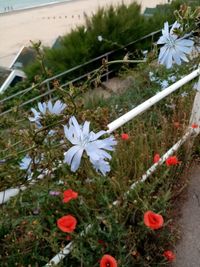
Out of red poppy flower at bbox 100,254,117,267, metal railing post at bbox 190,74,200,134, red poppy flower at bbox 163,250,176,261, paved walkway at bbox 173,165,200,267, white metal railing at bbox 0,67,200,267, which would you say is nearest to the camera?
white metal railing at bbox 0,67,200,267

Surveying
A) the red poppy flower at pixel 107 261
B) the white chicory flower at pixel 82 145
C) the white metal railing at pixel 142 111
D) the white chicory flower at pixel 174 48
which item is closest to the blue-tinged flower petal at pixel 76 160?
the white chicory flower at pixel 82 145

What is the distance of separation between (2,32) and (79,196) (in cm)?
1351

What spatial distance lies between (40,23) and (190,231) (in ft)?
45.8

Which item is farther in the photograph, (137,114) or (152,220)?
(137,114)

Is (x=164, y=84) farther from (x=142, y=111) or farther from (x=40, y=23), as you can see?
(x=40, y=23)

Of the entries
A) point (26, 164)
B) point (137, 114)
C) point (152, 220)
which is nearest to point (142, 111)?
point (137, 114)

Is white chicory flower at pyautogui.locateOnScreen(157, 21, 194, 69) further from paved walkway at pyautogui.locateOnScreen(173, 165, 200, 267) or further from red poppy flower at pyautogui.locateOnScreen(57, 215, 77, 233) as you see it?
paved walkway at pyautogui.locateOnScreen(173, 165, 200, 267)

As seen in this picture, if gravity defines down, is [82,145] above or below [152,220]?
above

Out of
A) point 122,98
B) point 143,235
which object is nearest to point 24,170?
point 143,235

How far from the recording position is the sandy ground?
1254cm

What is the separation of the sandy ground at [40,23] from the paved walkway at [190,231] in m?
9.37

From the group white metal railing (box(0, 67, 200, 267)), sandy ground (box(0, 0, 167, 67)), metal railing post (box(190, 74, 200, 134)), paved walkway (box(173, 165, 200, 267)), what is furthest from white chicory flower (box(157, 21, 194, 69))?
sandy ground (box(0, 0, 167, 67))

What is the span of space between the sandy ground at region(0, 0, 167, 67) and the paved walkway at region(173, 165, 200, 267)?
937 centimetres

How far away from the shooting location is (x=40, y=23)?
593 inches
